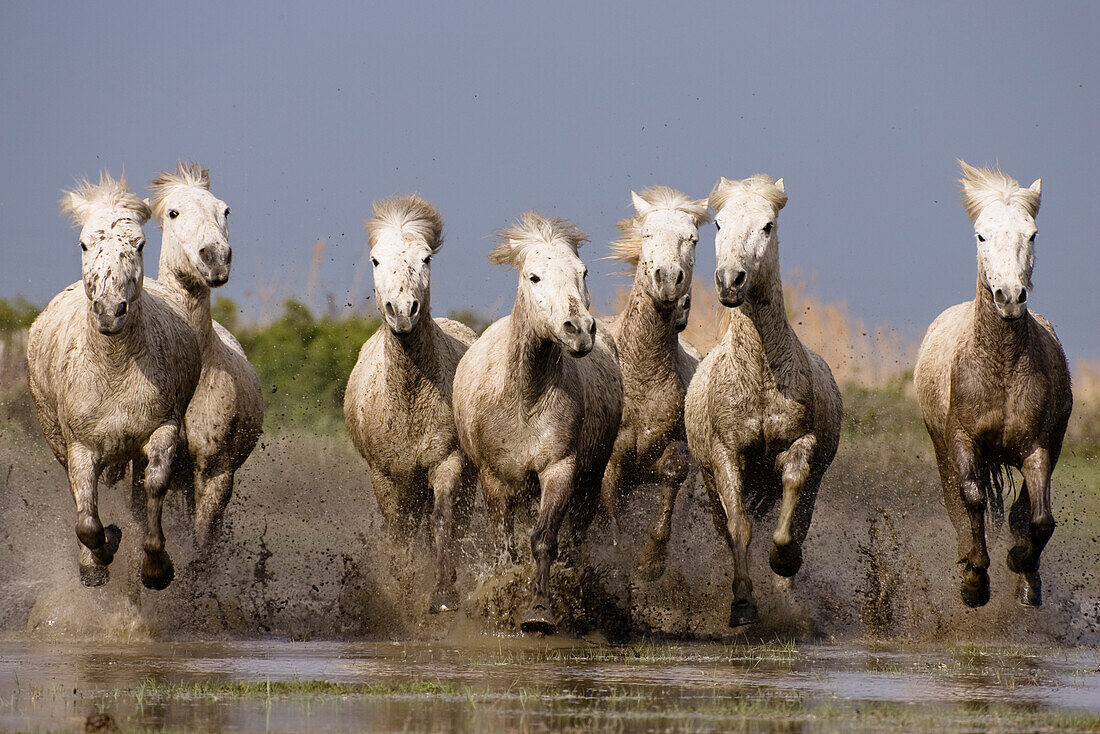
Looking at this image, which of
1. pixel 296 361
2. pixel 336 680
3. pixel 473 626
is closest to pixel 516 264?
pixel 473 626

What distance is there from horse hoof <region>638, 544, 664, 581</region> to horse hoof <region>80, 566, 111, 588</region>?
3.52m

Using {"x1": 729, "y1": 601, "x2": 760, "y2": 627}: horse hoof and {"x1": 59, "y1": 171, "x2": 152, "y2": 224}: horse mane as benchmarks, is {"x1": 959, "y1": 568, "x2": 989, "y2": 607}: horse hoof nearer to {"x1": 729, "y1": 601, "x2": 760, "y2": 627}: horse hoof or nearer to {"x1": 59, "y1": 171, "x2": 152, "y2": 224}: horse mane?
{"x1": 729, "y1": 601, "x2": 760, "y2": 627}: horse hoof

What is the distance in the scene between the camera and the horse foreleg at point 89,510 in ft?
31.1

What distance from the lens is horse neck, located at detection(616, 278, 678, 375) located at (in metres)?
11.7

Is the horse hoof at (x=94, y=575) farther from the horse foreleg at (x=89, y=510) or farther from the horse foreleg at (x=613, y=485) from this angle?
the horse foreleg at (x=613, y=485)

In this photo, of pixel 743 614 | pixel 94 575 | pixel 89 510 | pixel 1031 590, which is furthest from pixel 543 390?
pixel 1031 590

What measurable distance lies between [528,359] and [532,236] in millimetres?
785

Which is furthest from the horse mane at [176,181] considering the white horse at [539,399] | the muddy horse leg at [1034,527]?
the muddy horse leg at [1034,527]

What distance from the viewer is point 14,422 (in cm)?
1720

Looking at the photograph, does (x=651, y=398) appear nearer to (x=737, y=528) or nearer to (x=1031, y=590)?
(x=737, y=528)

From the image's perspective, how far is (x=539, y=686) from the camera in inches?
286

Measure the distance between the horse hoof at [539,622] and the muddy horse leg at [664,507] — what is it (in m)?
2.15

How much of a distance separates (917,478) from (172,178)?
9.13 metres

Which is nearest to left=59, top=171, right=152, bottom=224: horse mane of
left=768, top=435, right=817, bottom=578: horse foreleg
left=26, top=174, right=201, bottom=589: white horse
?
left=26, top=174, right=201, bottom=589: white horse
